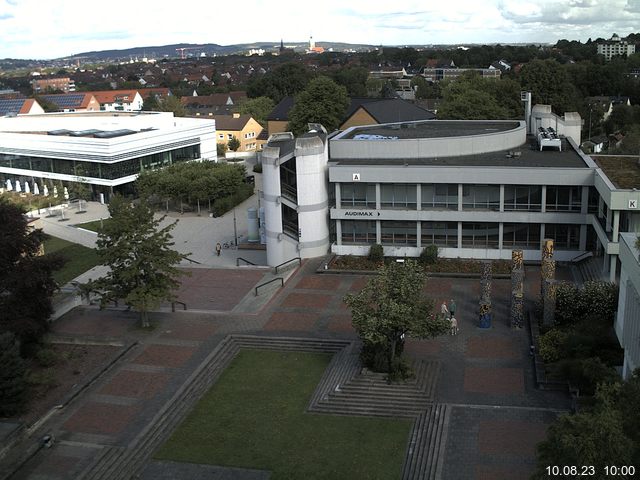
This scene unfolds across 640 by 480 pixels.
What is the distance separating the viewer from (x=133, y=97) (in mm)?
148875

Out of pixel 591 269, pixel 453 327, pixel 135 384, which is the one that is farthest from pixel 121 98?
pixel 453 327

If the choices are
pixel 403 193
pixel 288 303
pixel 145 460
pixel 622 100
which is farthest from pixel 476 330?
pixel 622 100

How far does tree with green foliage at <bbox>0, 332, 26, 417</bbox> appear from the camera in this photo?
2394cm

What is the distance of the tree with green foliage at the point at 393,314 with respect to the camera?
25.2 meters

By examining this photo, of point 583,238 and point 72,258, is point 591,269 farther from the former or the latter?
point 72,258

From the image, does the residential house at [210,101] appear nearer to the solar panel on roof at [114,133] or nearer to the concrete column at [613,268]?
the solar panel on roof at [114,133]

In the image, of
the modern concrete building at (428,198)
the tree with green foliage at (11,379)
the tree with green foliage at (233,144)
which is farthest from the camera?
the tree with green foliage at (233,144)

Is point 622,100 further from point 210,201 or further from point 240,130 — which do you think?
point 210,201

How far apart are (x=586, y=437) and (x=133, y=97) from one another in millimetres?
147103

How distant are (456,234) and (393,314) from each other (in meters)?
16.8

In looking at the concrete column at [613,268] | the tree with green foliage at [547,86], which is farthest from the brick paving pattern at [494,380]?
the tree with green foliage at [547,86]

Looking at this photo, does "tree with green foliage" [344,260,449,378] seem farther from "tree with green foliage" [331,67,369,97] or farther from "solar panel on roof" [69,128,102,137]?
"tree with green foliage" [331,67,369,97]

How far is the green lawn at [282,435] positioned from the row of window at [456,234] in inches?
610

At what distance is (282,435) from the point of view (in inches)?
915
